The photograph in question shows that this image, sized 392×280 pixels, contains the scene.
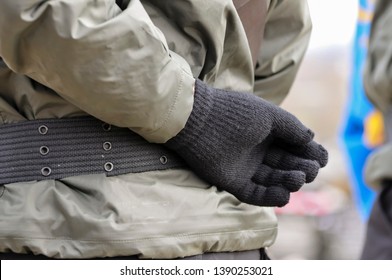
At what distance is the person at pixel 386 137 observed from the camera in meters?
3.18

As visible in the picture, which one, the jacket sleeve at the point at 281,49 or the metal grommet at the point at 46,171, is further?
the jacket sleeve at the point at 281,49

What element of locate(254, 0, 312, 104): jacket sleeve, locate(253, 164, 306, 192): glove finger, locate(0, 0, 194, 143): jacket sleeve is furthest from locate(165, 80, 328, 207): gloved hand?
locate(254, 0, 312, 104): jacket sleeve

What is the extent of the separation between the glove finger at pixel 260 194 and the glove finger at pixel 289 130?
115mm

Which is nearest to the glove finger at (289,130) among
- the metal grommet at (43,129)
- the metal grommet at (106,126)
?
the metal grommet at (106,126)

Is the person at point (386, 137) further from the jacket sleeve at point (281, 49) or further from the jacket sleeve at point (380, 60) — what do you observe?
the jacket sleeve at point (281, 49)

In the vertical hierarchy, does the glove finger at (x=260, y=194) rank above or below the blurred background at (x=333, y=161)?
above

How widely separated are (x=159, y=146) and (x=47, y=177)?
10.0 inches

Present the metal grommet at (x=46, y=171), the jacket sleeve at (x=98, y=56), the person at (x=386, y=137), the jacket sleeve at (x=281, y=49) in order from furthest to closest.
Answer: the person at (x=386, y=137) → the jacket sleeve at (x=281, y=49) → the metal grommet at (x=46, y=171) → the jacket sleeve at (x=98, y=56)

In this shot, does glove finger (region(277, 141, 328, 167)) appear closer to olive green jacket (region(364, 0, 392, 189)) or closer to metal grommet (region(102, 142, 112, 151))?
metal grommet (region(102, 142, 112, 151))

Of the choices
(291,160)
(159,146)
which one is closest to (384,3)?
(291,160)

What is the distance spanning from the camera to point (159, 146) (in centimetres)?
196

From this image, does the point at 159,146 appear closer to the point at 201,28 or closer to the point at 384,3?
the point at 201,28

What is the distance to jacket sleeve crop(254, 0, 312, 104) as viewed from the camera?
2434 millimetres

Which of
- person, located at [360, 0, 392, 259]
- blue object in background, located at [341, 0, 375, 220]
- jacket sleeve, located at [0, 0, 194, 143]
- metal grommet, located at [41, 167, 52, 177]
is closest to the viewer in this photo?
jacket sleeve, located at [0, 0, 194, 143]
